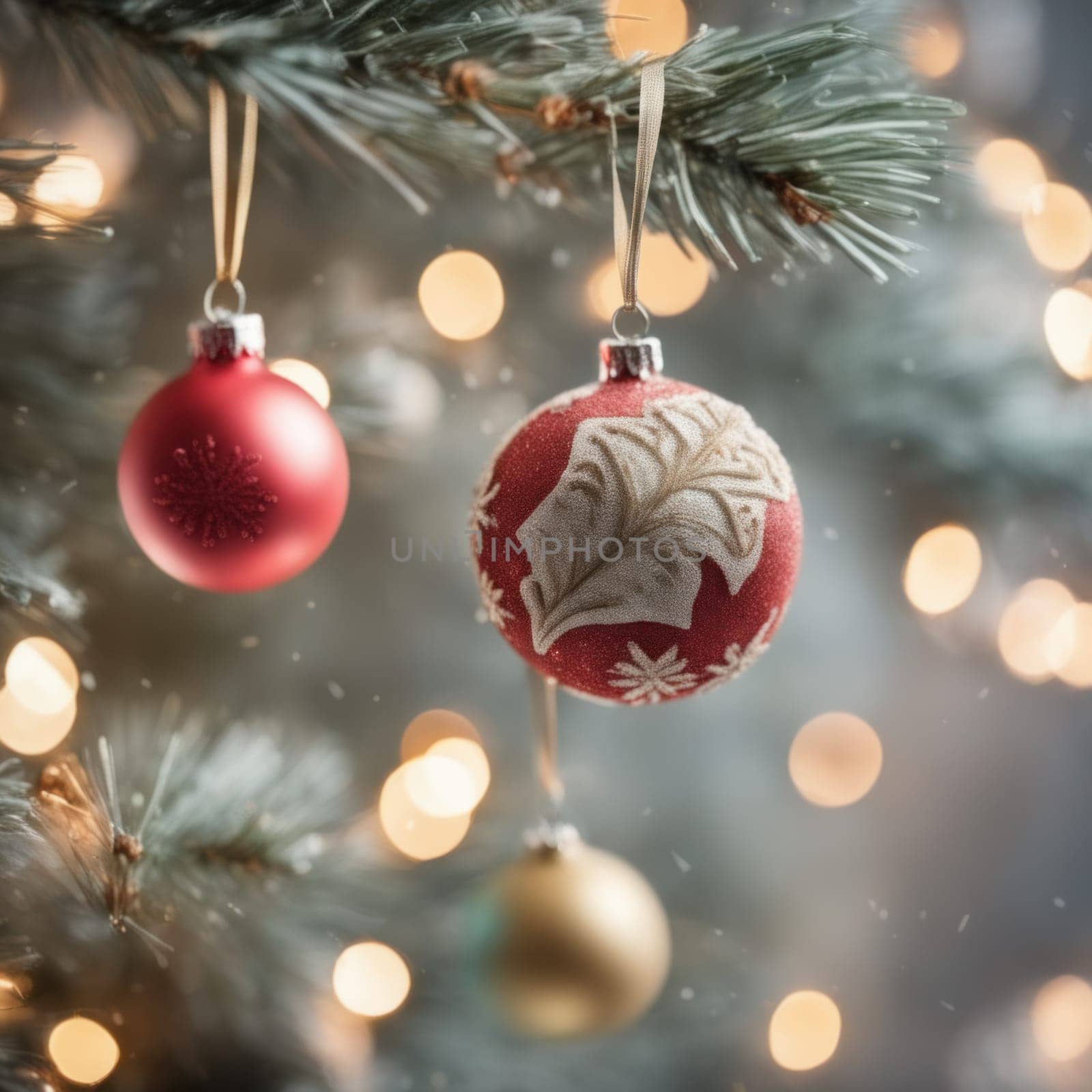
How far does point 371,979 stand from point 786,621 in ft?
1.61

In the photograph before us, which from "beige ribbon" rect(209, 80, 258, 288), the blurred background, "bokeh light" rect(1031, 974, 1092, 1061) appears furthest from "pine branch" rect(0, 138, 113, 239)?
"bokeh light" rect(1031, 974, 1092, 1061)

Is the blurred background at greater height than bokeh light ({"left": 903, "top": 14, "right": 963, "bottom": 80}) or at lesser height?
lesser

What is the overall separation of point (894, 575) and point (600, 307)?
38 cm

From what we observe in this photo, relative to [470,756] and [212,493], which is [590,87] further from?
[470,756]

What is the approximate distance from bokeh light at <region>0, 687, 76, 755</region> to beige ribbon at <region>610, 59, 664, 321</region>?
522mm

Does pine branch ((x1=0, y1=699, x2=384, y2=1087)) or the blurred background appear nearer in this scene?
pine branch ((x1=0, y1=699, x2=384, y2=1087))

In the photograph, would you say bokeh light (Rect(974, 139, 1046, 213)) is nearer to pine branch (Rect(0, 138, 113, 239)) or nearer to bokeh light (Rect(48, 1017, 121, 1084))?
pine branch (Rect(0, 138, 113, 239))

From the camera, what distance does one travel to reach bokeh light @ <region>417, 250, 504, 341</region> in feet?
2.61

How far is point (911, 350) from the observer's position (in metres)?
0.75

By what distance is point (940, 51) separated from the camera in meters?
0.79

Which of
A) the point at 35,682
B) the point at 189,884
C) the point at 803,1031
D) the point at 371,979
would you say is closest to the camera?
the point at 189,884

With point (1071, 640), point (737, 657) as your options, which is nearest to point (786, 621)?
point (1071, 640)

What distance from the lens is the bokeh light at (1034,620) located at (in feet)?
2.82

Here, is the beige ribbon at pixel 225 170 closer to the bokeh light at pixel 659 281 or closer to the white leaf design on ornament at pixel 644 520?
the white leaf design on ornament at pixel 644 520
